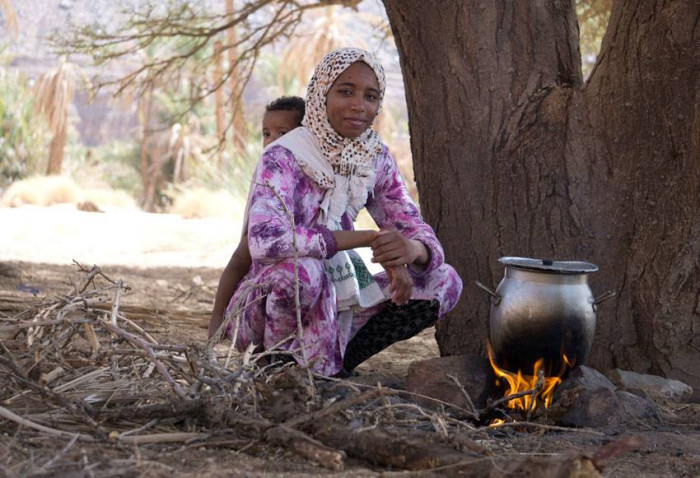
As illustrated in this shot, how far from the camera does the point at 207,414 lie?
2.33 meters

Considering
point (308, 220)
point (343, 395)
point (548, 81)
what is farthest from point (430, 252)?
point (548, 81)

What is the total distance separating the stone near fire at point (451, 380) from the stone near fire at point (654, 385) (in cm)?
61

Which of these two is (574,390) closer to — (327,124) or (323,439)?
(323,439)

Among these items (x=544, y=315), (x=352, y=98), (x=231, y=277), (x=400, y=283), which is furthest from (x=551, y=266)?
(x=231, y=277)

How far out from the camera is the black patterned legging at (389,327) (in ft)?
12.1

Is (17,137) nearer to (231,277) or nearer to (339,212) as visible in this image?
(231,277)

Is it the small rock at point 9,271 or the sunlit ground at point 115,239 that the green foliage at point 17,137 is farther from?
the small rock at point 9,271

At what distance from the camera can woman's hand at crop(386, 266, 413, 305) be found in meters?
3.34

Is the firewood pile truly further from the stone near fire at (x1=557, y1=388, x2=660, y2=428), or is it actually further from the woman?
the woman

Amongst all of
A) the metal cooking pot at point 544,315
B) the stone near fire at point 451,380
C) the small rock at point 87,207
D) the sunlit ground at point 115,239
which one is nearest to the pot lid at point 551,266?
the metal cooking pot at point 544,315

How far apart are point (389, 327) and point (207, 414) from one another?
1.53 meters

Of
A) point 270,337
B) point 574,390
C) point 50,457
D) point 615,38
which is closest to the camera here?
point 50,457

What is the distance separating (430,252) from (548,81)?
1.11m

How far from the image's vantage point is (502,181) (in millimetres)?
4027
